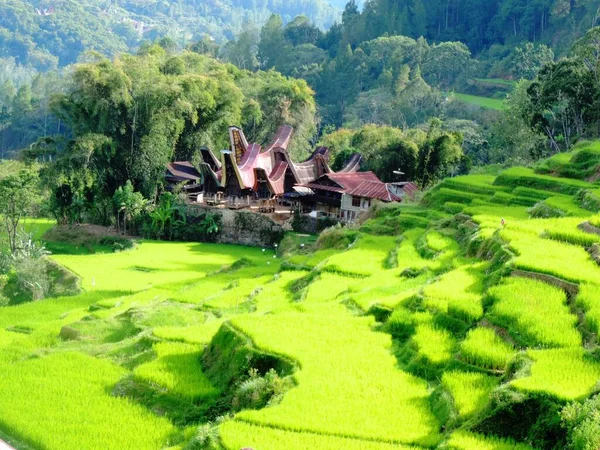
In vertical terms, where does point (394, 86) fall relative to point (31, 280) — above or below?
above

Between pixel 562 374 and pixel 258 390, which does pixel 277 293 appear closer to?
pixel 258 390

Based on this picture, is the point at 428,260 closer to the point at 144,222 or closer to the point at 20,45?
the point at 144,222

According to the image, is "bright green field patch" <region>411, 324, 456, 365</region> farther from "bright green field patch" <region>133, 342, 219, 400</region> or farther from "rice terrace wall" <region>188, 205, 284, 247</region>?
"rice terrace wall" <region>188, 205, 284, 247</region>

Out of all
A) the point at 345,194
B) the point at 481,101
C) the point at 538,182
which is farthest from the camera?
the point at 481,101

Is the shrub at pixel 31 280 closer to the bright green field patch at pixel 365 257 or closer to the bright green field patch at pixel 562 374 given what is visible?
the bright green field patch at pixel 365 257

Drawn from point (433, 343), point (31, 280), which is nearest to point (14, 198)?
point (31, 280)
